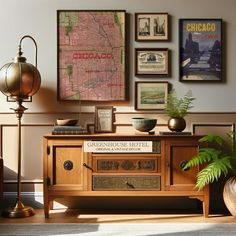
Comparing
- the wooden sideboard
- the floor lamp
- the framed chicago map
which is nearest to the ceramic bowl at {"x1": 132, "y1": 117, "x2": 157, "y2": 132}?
the wooden sideboard

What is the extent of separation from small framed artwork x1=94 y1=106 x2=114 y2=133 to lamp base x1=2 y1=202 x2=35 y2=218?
2.67ft

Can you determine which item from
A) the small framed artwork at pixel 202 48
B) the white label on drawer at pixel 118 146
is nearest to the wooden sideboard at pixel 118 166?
the white label on drawer at pixel 118 146

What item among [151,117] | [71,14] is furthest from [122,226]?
[71,14]

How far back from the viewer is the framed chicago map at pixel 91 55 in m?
3.33

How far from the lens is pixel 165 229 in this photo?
108 inches

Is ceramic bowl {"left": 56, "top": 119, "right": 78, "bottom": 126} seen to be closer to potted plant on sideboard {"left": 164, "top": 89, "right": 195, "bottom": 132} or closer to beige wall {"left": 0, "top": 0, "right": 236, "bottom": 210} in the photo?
beige wall {"left": 0, "top": 0, "right": 236, "bottom": 210}

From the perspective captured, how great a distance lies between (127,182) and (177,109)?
0.71 m

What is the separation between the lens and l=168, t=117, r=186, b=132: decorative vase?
3.10 meters

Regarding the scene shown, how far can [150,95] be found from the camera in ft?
11.0

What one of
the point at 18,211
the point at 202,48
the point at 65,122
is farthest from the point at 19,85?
the point at 202,48

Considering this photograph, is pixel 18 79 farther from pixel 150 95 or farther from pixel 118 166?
pixel 150 95

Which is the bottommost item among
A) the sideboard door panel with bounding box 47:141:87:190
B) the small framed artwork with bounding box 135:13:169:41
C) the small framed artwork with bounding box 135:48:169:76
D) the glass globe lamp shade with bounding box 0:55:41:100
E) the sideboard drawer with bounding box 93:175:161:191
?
the sideboard drawer with bounding box 93:175:161:191

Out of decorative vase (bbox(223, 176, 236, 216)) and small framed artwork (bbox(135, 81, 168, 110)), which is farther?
small framed artwork (bbox(135, 81, 168, 110))

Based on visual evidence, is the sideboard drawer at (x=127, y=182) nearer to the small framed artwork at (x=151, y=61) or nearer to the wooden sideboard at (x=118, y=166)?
the wooden sideboard at (x=118, y=166)
